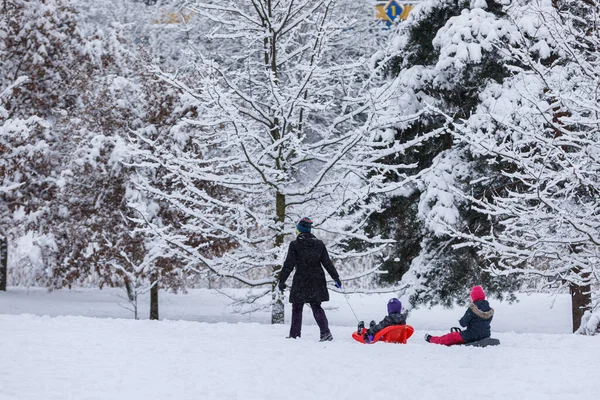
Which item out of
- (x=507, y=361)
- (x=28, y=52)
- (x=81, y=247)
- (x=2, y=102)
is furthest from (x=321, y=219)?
(x=28, y=52)

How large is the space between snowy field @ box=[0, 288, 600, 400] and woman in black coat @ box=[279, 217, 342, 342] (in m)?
0.49

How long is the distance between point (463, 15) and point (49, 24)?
39.2 ft

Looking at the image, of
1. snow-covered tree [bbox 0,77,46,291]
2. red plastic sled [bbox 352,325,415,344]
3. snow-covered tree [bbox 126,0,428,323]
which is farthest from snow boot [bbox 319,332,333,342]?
snow-covered tree [bbox 0,77,46,291]

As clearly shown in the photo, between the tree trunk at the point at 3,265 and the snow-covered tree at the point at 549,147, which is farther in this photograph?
the tree trunk at the point at 3,265

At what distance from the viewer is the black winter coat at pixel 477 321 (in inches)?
351

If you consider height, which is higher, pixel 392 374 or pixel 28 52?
pixel 28 52

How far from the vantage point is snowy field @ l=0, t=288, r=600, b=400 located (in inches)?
226

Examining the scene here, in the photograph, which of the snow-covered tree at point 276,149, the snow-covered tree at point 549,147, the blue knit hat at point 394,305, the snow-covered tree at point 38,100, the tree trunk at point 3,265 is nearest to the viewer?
the blue knit hat at point 394,305

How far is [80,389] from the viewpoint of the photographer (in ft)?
18.4

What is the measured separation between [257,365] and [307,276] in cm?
241

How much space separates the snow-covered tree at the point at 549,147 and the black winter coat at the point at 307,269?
107 inches

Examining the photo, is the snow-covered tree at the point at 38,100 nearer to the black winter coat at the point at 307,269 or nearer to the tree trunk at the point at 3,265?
the tree trunk at the point at 3,265

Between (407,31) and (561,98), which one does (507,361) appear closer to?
(561,98)

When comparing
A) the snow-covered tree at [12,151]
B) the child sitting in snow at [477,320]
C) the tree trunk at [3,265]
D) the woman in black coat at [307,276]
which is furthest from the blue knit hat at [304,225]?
the tree trunk at [3,265]
